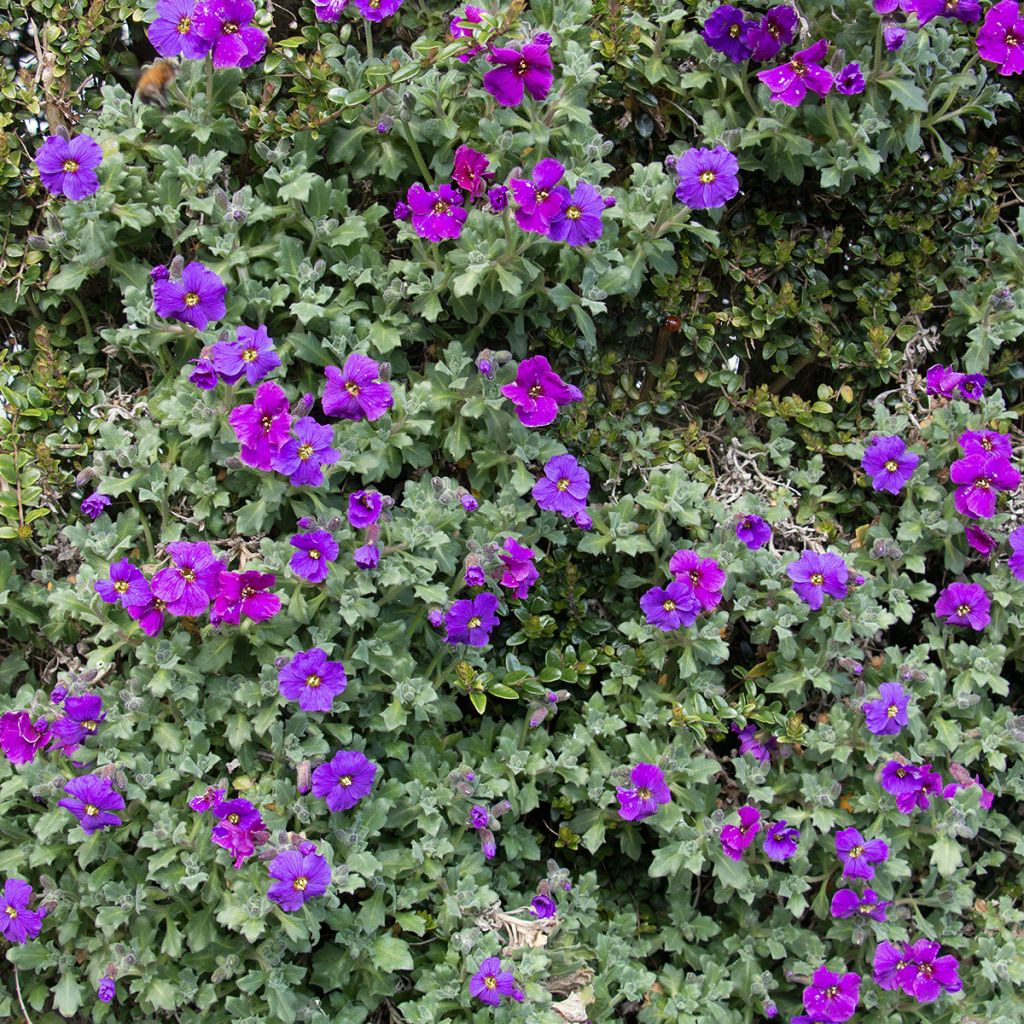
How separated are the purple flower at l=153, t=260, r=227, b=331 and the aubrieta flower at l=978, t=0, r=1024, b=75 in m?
2.10

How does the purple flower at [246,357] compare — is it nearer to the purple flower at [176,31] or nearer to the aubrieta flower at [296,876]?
the purple flower at [176,31]

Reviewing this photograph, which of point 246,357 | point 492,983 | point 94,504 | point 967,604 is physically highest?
point 246,357

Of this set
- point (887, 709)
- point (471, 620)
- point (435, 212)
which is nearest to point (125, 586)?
point (471, 620)

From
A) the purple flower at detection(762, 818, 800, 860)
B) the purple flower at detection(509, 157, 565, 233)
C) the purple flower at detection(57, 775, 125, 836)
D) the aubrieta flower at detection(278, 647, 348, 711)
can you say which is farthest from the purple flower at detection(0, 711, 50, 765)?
the purple flower at detection(762, 818, 800, 860)

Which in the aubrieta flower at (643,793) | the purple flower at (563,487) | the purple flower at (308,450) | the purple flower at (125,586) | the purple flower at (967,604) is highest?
the purple flower at (308,450)

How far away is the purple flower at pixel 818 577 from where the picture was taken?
282 cm

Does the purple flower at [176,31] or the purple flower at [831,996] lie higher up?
the purple flower at [176,31]

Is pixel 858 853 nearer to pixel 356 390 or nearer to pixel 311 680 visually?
pixel 311 680

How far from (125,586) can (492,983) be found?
1224mm

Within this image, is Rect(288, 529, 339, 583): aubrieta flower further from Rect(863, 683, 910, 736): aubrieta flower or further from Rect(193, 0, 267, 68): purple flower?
Rect(863, 683, 910, 736): aubrieta flower

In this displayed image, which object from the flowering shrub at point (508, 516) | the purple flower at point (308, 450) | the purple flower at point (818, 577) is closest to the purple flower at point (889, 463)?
the flowering shrub at point (508, 516)

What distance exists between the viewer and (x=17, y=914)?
241cm

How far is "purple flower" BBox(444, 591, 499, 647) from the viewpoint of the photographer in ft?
8.50

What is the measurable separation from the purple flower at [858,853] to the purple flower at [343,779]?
1.22 m
